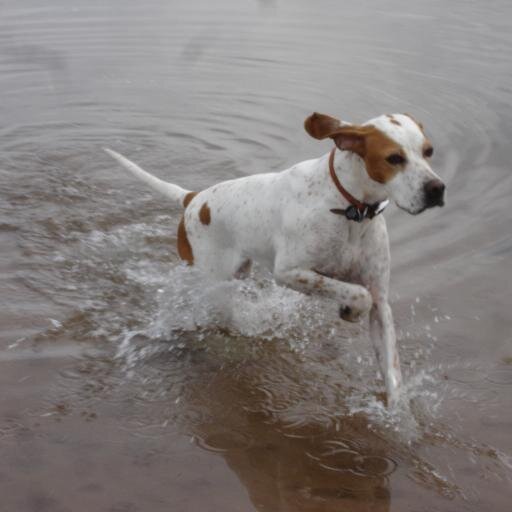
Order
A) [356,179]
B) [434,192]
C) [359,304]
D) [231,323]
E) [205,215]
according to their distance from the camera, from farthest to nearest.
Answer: [231,323] < [205,215] < [359,304] < [356,179] < [434,192]

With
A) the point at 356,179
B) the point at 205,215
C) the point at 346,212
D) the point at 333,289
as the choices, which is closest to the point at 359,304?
the point at 333,289

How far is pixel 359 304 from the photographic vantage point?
4.59 meters

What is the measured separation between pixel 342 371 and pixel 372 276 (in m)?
0.77

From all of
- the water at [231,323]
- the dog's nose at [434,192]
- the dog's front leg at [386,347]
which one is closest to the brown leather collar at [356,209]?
the dog's nose at [434,192]

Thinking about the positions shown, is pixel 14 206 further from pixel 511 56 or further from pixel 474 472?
pixel 511 56

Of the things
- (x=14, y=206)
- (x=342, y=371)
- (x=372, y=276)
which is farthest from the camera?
(x=14, y=206)

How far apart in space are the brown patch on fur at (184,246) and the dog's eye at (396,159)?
189 cm

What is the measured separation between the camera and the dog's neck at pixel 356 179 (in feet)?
14.5

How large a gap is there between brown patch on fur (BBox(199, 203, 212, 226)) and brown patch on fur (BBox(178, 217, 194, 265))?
24 cm

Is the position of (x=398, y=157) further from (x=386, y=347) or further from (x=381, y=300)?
(x=386, y=347)

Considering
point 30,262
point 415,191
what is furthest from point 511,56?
point 415,191

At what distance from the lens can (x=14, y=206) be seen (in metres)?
7.86

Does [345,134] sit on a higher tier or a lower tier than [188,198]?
higher

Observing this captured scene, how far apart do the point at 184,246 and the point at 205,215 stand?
38cm
